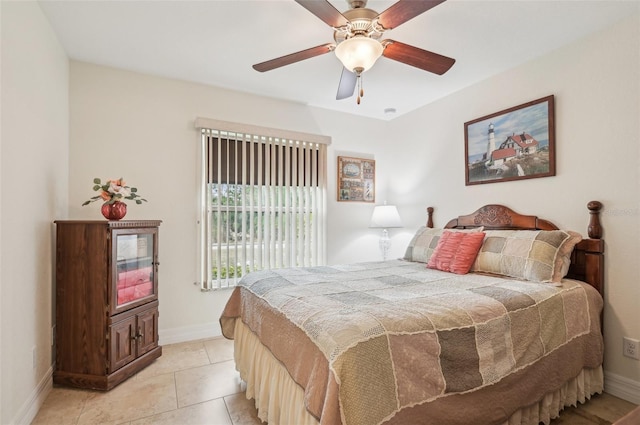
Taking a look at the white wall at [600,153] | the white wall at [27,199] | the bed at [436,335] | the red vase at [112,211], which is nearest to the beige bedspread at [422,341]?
the bed at [436,335]

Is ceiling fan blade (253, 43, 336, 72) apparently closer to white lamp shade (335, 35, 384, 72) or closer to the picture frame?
white lamp shade (335, 35, 384, 72)

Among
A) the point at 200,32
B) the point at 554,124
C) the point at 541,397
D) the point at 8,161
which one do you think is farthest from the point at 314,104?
the point at 541,397

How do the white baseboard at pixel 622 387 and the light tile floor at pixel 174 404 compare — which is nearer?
the light tile floor at pixel 174 404

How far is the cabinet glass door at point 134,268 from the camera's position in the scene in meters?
2.32

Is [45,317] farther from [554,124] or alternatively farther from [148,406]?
[554,124]

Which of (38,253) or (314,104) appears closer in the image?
(38,253)

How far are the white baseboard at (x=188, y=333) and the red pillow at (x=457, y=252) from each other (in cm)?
227

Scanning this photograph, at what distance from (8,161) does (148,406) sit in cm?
167

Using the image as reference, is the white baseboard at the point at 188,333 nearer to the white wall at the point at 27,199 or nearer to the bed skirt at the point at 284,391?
the white wall at the point at 27,199

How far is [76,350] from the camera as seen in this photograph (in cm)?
221

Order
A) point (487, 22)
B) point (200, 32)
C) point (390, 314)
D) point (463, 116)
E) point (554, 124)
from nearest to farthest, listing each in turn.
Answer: point (390, 314) → point (487, 22) → point (200, 32) → point (554, 124) → point (463, 116)

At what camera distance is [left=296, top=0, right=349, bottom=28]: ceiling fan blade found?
1.49 metres

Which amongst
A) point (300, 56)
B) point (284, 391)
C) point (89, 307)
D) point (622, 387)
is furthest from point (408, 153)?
point (89, 307)

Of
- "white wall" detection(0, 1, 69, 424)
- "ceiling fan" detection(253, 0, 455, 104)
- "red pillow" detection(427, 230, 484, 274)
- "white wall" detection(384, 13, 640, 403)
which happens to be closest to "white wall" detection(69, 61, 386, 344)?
"white wall" detection(0, 1, 69, 424)
